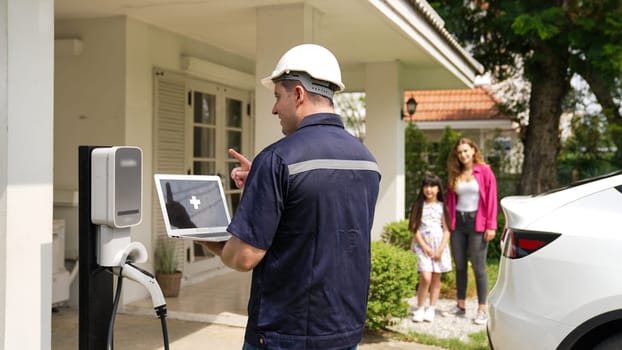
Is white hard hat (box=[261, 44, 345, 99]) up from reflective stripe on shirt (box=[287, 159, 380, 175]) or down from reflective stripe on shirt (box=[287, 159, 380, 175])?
up

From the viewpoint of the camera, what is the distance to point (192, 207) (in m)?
2.88

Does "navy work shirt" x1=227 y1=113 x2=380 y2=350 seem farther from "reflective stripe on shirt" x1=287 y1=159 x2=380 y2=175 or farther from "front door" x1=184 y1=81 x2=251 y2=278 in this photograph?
"front door" x1=184 y1=81 x2=251 y2=278

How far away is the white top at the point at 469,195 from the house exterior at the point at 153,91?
160 centimetres

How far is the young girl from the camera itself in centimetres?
693

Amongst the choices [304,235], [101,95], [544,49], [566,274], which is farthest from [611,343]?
[544,49]

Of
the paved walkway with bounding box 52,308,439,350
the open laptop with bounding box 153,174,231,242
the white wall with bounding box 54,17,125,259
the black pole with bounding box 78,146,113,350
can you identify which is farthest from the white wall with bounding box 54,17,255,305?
the open laptop with bounding box 153,174,231,242

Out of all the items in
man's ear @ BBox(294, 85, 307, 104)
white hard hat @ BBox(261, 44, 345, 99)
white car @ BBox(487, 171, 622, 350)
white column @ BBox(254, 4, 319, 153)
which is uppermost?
white column @ BBox(254, 4, 319, 153)

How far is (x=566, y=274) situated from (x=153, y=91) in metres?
4.85

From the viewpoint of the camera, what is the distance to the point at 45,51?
10.2ft

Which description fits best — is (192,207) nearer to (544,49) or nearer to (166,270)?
(166,270)

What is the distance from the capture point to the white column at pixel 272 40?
240 inches

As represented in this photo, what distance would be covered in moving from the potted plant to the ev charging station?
4372mm

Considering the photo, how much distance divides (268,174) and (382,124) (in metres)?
7.64

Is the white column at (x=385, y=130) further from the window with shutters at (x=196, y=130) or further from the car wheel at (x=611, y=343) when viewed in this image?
the car wheel at (x=611, y=343)
